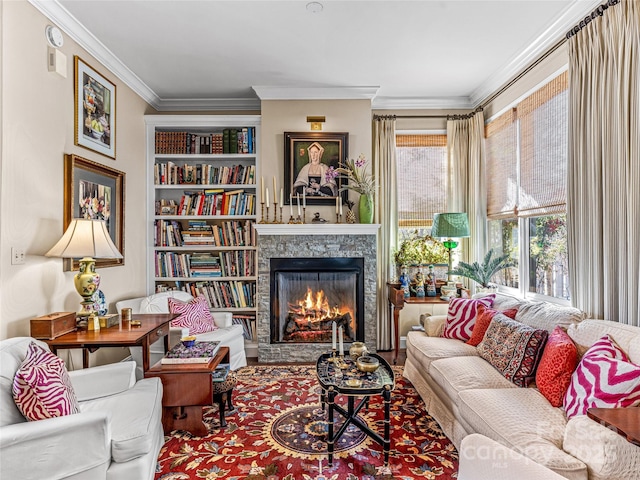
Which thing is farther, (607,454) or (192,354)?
(192,354)

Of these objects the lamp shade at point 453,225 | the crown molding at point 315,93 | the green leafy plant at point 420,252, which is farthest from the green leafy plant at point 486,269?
the crown molding at point 315,93

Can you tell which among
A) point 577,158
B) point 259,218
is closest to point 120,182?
point 259,218

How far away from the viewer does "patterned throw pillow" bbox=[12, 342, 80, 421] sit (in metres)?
1.64

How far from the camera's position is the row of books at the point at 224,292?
4.21m

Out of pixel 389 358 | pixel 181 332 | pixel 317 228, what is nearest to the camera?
pixel 181 332

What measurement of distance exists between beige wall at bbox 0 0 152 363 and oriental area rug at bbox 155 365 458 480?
4.30ft

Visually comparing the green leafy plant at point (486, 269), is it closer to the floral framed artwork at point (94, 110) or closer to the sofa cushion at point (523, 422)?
the sofa cushion at point (523, 422)

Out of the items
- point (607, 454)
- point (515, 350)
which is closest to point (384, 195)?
point (515, 350)

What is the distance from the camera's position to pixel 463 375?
2.38m

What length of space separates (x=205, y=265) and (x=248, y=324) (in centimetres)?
84

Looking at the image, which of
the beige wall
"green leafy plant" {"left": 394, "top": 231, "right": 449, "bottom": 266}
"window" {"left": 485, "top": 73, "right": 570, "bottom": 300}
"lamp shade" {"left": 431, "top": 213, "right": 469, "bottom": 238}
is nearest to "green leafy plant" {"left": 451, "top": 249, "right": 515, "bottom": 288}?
"window" {"left": 485, "top": 73, "right": 570, "bottom": 300}

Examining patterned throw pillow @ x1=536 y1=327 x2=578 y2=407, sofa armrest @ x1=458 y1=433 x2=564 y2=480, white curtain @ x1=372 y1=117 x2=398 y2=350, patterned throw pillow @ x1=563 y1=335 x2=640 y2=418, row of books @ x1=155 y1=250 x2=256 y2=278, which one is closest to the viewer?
sofa armrest @ x1=458 y1=433 x2=564 y2=480

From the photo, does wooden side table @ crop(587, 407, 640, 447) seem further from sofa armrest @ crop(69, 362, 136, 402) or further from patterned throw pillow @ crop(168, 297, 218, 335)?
patterned throw pillow @ crop(168, 297, 218, 335)

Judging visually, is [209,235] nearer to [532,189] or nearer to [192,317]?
[192,317]
